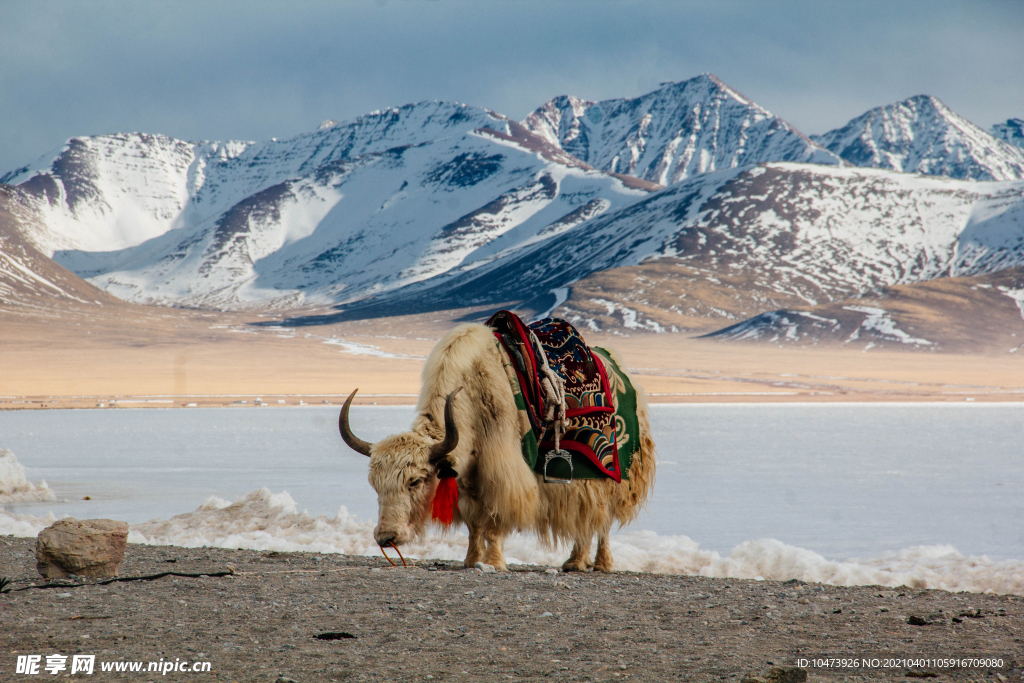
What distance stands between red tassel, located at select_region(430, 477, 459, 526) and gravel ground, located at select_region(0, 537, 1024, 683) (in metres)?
0.36

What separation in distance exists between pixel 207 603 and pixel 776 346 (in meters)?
80.8

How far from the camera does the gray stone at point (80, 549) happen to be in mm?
5195

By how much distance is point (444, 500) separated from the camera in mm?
5172

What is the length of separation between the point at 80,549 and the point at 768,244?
12468cm

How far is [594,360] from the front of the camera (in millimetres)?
6312

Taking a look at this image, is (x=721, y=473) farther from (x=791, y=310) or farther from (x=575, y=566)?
(x=791, y=310)

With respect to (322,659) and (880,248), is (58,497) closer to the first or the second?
(322,659)

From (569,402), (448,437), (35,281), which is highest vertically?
(35,281)

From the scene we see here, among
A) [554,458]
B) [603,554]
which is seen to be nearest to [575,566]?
[603,554]

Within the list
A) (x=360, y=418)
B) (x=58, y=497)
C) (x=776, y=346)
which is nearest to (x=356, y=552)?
(x=58, y=497)

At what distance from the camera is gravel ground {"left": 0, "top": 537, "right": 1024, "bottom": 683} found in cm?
334

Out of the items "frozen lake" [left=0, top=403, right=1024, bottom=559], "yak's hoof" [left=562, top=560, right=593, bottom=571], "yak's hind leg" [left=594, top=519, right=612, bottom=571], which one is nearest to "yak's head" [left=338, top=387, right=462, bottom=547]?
"yak's hoof" [left=562, top=560, right=593, bottom=571]

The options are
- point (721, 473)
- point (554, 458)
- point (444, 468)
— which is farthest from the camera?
point (721, 473)

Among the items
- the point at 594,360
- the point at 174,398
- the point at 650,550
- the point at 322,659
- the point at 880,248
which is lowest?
the point at 174,398
